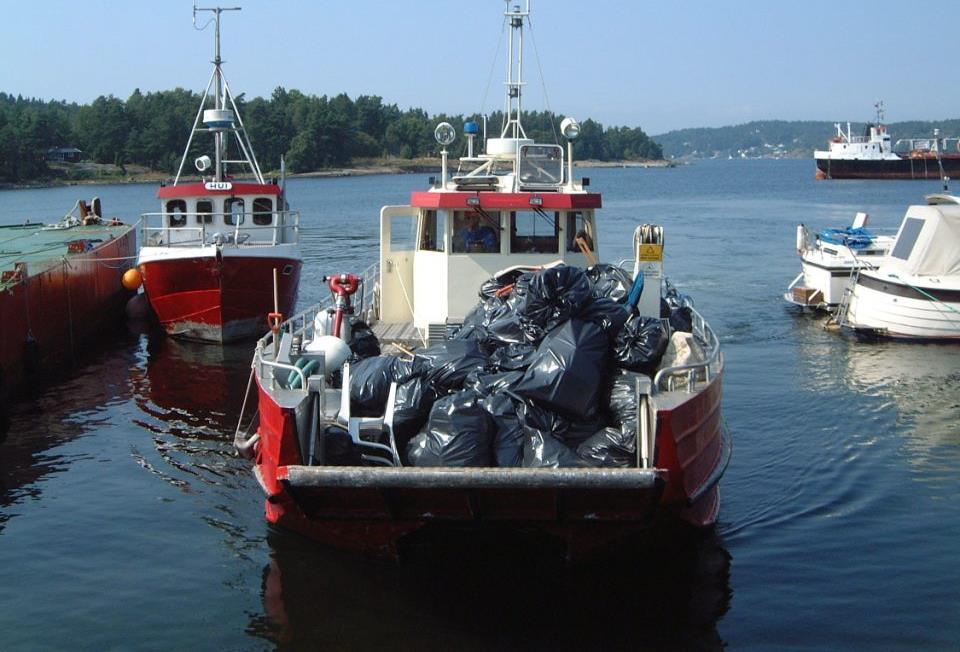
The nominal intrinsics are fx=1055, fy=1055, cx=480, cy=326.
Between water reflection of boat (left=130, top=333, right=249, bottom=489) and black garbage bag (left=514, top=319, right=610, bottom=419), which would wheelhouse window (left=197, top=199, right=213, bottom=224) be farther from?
black garbage bag (left=514, top=319, right=610, bottom=419)

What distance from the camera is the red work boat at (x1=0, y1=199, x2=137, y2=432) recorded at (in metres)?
18.8

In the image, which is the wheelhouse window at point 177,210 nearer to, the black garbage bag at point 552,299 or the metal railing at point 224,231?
the metal railing at point 224,231

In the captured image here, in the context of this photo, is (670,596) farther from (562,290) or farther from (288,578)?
(288,578)

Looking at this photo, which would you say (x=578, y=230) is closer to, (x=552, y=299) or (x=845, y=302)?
(x=552, y=299)

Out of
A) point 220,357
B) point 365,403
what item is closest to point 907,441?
point 365,403

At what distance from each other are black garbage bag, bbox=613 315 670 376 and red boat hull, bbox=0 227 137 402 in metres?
11.9

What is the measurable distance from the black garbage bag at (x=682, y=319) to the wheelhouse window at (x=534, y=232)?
76.3 inches

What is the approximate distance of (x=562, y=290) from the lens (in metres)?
10.0

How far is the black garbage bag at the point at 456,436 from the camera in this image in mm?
8797

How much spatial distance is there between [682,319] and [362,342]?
3911 millimetres

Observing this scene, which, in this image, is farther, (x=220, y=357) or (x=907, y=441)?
(x=220, y=357)

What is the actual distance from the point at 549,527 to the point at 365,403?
2.03m

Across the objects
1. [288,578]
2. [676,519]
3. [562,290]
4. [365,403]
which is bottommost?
[288,578]

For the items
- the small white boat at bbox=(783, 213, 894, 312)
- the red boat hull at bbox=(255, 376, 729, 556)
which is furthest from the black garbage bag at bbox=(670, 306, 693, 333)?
the small white boat at bbox=(783, 213, 894, 312)
